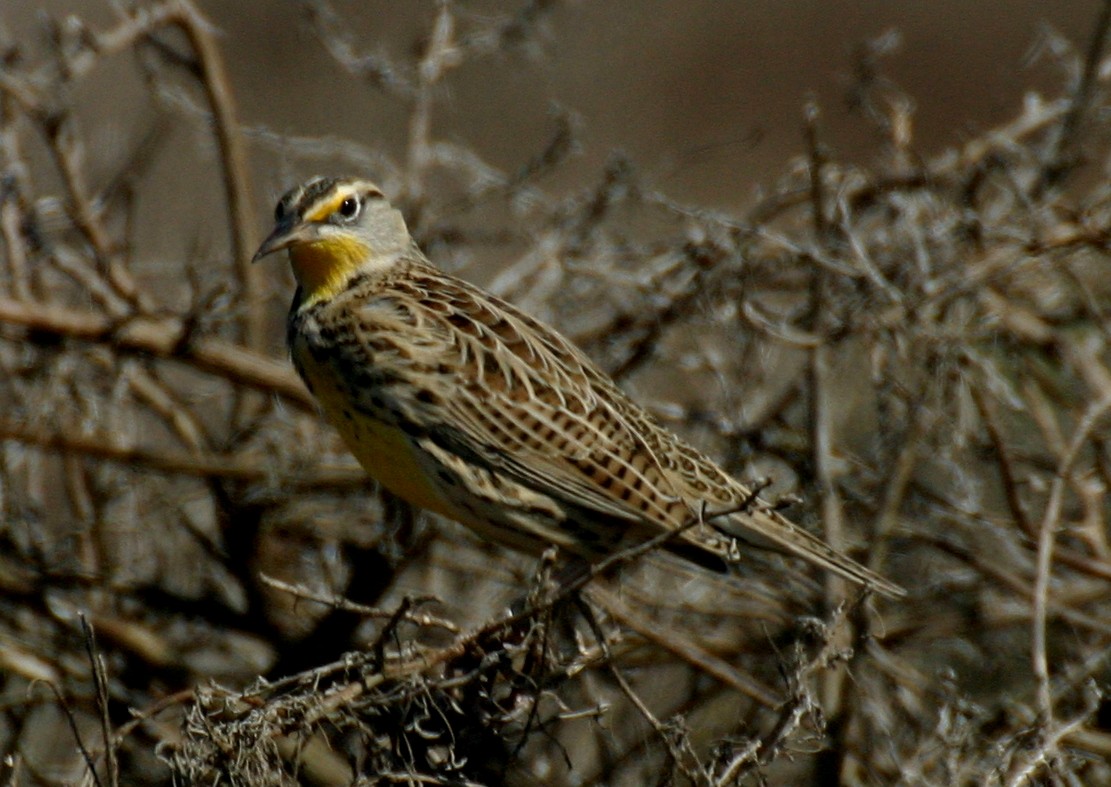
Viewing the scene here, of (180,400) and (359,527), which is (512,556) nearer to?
(359,527)

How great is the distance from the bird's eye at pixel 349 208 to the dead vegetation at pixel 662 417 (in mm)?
365

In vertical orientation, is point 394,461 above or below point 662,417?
below

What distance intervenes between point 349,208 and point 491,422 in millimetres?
684

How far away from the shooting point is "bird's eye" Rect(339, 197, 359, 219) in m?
4.25

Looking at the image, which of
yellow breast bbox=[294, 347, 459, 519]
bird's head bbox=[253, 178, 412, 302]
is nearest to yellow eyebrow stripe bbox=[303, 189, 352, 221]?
bird's head bbox=[253, 178, 412, 302]

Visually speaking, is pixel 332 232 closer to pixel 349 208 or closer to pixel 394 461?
pixel 349 208

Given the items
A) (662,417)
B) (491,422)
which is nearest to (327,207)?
(491,422)

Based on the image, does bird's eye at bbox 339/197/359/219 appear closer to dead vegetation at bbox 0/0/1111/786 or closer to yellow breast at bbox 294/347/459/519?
dead vegetation at bbox 0/0/1111/786

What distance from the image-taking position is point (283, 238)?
4.07 m

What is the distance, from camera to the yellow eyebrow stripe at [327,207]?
13.7ft

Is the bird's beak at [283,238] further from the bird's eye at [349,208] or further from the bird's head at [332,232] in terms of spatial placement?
the bird's eye at [349,208]

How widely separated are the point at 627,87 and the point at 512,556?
6.40 metres

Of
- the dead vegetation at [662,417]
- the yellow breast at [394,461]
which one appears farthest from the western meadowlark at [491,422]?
the dead vegetation at [662,417]

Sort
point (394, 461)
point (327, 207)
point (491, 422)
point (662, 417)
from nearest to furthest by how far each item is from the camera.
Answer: point (394, 461)
point (491, 422)
point (327, 207)
point (662, 417)
